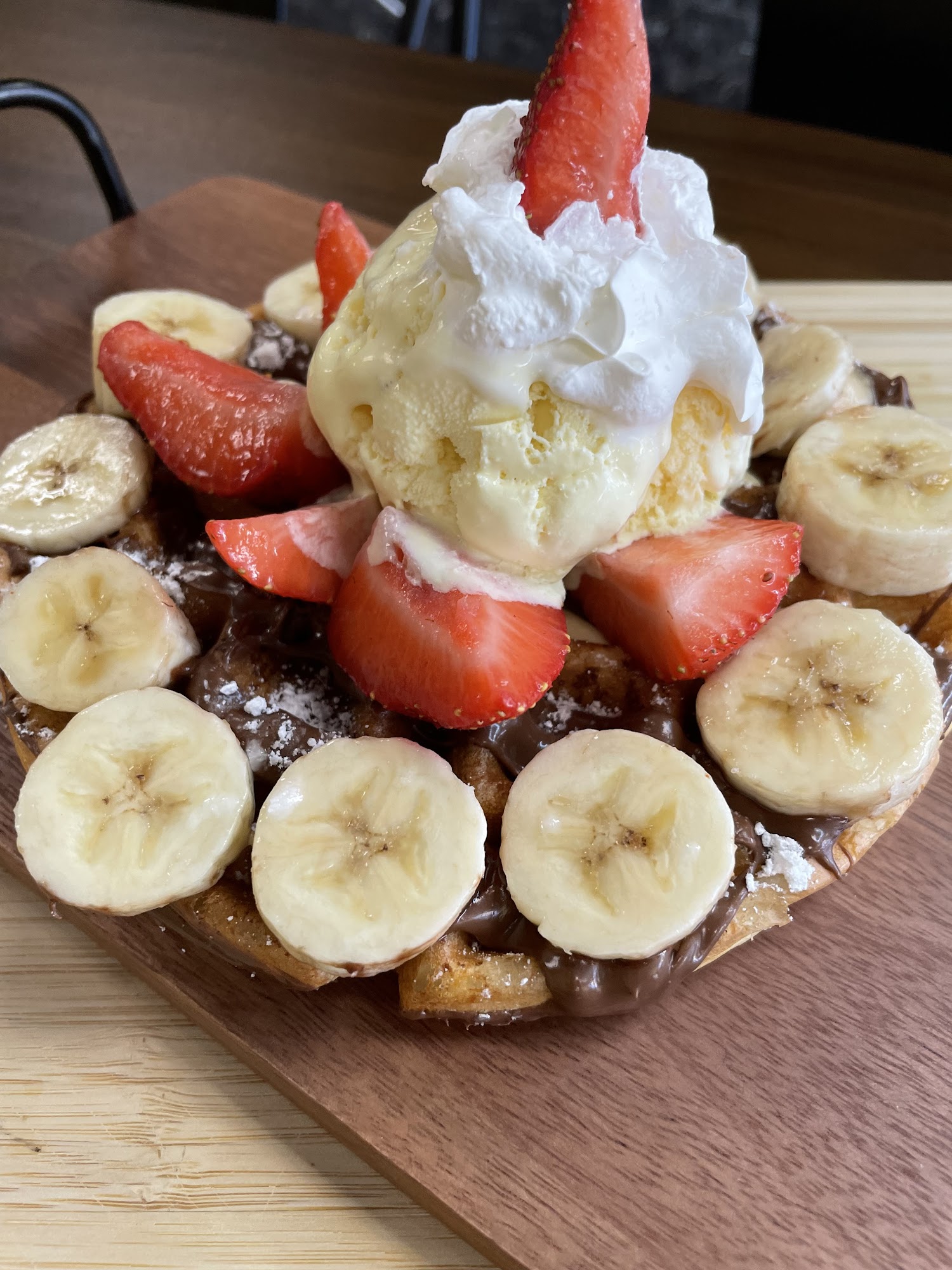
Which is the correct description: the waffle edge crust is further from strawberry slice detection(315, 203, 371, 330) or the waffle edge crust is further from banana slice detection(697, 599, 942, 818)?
Answer: strawberry slice detection(315, 203, 371, 330)

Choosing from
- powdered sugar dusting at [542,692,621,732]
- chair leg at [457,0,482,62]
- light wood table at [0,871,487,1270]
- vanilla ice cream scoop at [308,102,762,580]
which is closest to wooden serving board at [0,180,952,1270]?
light wood table at [0,871,487,1270]

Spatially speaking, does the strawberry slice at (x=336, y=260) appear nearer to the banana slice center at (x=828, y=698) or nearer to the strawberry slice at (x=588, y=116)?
the strawberry slice at (x=588, y=116)

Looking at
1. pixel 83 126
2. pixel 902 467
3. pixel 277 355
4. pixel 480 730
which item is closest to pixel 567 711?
pixel 480 730

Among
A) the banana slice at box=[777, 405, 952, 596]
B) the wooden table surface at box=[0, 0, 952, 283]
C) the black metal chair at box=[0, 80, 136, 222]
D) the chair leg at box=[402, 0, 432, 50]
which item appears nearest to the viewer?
the banana slice at box=[777, 405, 952, 596]

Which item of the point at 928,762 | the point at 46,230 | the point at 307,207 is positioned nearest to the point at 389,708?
the point at 928,762

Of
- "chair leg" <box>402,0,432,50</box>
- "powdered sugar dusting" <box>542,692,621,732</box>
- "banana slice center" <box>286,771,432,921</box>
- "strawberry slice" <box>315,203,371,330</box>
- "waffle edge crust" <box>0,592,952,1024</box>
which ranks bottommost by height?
"waffle edge crust" <box>0,592,952,1024</box>

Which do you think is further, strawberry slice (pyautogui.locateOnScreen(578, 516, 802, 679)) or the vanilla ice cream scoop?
strawberry slice (pyautogui.locateOnScreen(578, 516, 802, 679))

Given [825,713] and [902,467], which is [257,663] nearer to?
[825,713]
